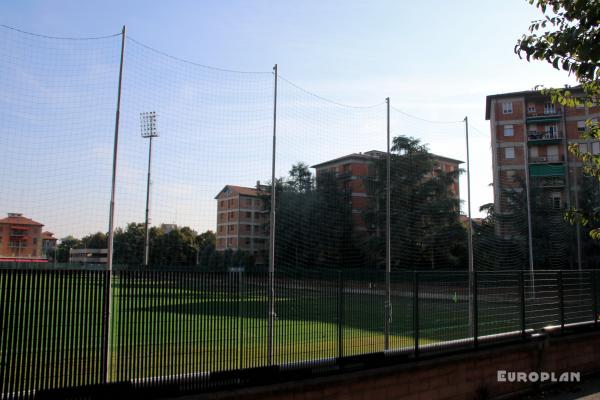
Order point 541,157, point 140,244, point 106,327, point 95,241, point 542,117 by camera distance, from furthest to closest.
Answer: point 541,157
point 542,117
point 140,244
point 95,241
point 106,327

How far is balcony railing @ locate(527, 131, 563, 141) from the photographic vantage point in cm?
4256

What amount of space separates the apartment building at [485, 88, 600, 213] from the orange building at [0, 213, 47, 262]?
126ft

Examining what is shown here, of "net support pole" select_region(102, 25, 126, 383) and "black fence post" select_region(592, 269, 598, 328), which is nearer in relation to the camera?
"net support pole" select_region(102, 25, 126, 383)

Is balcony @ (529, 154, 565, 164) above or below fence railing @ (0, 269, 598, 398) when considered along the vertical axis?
above

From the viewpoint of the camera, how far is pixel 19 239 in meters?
5.41

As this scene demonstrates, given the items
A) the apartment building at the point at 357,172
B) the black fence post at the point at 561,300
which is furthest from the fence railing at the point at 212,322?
the apartment building at the point at 357,172

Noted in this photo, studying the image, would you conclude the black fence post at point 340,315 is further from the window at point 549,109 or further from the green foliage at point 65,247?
the window at point 549,109

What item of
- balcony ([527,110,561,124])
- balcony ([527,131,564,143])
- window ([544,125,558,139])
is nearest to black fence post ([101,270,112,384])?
balcony ([527,110,561,124])

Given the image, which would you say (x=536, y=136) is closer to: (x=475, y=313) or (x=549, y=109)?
(x=549, y=109)

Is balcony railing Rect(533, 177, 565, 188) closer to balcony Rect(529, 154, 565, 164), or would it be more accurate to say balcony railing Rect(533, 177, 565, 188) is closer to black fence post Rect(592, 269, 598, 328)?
balcony Rect(529, 154, 565, 164)

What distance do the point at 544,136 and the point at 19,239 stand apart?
1791 inches

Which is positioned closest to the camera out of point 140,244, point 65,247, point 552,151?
point 65,247

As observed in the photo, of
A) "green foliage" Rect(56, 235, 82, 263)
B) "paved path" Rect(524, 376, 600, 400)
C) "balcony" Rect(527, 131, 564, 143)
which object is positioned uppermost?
"balcony" Rect(527, 131, 564, 143)

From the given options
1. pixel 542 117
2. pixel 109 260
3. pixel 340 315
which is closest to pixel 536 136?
pixel 542 117
